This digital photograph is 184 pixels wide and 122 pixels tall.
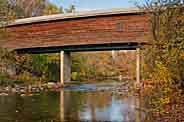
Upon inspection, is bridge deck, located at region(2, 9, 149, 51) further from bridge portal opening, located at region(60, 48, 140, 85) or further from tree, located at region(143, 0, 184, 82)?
tree, located at region(143, 0, 184, 82)

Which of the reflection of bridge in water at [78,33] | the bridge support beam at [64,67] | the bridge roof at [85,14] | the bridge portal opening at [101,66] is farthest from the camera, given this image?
the bridge portal opening at [101,66]

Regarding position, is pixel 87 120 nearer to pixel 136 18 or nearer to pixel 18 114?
pixel 18 114

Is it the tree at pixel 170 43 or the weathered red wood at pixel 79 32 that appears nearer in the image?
the tree at pixel 170 43

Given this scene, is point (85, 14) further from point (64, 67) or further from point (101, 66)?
point (101, 66)

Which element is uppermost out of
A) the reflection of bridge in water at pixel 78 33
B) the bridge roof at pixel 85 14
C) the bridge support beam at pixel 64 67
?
the bridge roof at pixel 85 14

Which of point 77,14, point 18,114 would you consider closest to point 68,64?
point 77,14

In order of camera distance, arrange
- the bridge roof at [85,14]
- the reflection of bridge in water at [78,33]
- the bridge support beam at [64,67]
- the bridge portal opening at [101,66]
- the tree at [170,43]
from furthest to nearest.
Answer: the bridge portal opening at [101,66] < the bridge support beam at [64,67] < the reflection of bridge in water at [78,33] < the bridge roof at [85,14] < the tree at [170,43]

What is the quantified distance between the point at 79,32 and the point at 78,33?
117 mm

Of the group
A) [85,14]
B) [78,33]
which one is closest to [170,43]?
[85,14]

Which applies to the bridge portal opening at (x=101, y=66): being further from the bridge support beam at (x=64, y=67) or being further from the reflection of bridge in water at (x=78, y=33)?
the reflection of bridge in water at (x=78, y=33)

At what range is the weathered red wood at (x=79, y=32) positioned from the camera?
26219mm

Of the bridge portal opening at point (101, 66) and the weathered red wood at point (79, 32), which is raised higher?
the weathered red wood at point (79, 32)

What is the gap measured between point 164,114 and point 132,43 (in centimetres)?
1674

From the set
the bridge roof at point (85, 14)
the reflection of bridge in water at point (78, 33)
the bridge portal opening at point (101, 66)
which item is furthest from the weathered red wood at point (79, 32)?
the bridge portal opening at point (101, 66)
